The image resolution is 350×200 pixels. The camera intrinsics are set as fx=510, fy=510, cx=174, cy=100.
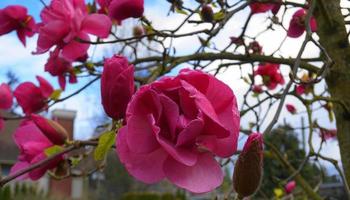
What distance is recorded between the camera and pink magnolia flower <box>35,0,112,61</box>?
1.02 meters

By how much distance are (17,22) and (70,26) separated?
1.47 feet

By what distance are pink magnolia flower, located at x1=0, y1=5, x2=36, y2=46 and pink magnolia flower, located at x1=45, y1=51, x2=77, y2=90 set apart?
106mm

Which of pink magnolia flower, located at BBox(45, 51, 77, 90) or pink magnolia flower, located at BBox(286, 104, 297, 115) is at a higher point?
pink magnolia flower, located at BBox(45, 51, 77, 90)

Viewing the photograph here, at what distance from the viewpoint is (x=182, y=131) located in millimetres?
523

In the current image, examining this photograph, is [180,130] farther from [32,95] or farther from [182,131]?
[32,95]

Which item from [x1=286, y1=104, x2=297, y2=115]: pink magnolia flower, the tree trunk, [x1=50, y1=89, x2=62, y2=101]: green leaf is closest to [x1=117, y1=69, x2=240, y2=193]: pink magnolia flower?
A: the tree trunk

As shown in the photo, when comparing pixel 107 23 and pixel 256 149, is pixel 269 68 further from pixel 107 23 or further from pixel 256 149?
pixel 256 149

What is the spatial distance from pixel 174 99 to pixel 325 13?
825 millimetres

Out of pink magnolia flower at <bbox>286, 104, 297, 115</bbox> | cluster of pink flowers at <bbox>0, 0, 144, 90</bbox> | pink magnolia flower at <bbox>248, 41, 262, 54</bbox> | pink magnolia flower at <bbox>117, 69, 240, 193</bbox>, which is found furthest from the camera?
pink magnolia flower at <bbox>286, 104, 297, 115</bbox>

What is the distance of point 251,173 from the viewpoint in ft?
1.80

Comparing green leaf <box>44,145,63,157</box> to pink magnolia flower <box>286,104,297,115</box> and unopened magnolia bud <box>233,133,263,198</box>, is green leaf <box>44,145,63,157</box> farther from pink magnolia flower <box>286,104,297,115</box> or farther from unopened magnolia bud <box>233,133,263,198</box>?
pink magnolia flower <box>286,104,297,115</box>

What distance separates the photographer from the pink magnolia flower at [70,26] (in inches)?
40.1

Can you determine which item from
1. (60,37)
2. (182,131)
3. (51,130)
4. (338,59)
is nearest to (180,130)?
(182,131)

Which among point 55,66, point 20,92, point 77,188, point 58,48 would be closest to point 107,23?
point 58,48
